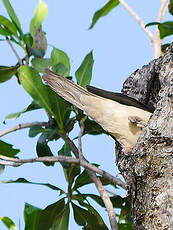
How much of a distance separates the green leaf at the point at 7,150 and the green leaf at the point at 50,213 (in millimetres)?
486

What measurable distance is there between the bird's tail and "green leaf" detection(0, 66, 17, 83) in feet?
1.35

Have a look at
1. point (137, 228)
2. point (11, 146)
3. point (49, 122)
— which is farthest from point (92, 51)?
point (137, 228)

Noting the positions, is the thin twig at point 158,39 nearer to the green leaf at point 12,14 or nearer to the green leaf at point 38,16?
the green leaf at point 38,16

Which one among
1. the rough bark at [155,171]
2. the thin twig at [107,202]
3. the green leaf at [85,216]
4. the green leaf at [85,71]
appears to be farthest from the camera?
the green leaf at [85,71]

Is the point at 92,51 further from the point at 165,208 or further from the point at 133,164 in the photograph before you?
the point at 165,208

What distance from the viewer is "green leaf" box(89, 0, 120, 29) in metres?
5.33

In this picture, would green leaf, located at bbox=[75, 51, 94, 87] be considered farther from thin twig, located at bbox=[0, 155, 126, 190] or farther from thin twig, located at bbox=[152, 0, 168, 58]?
thin twig, located at bbox=[0, 155, 126, 190]

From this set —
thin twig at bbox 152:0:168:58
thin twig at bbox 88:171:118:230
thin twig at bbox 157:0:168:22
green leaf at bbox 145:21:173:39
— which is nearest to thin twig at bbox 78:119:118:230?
thin twig at bbox 88:171:118:230

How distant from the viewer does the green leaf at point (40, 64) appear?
4.57 m

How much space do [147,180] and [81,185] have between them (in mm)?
885

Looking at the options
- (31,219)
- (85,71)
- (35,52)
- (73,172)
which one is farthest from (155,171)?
(35,52)

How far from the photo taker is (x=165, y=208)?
11.7 feet

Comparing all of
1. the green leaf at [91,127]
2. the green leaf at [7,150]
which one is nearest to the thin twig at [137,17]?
the green leaf at [91,127]

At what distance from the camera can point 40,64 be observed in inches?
181
